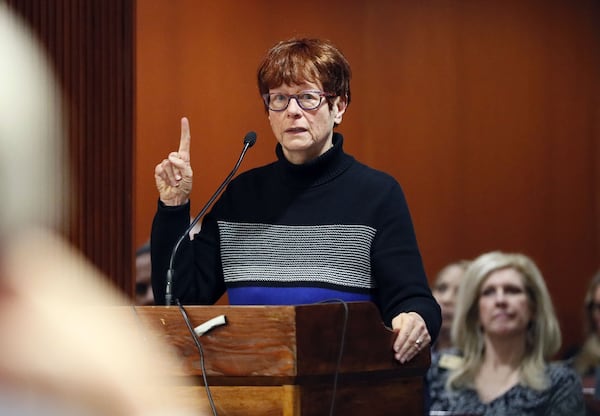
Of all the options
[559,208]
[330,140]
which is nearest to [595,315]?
[559,208]

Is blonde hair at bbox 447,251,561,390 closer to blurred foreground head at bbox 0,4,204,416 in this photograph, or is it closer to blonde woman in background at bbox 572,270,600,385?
blonde woman in background at bbox 572,270,600,385

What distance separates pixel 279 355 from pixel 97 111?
1979mm

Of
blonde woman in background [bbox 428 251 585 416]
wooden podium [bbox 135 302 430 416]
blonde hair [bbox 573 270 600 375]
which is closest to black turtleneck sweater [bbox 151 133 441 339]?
wooden podium [bbox 135 302 430 416]

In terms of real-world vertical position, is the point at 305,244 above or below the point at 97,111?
below

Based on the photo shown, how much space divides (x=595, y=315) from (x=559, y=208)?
0.85m

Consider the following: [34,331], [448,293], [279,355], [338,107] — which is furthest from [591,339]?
[34,331]

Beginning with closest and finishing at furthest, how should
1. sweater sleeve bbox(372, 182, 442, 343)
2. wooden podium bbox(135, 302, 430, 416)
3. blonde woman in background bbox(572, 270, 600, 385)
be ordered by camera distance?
wooden podium bbox(135, 302, 430, 416)
sweater sleeve bbox(372, 182, 442, 343)
blonde woman in background bbox(572, 270, 600, 385)

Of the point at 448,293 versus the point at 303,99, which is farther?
the point at 448,293

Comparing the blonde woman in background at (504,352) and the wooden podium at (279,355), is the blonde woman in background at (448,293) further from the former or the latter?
the wooden podium at (279,355)

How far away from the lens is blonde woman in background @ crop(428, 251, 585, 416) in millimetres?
3408

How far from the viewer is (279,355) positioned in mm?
1678

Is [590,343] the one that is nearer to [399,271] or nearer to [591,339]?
Result: [591,339]

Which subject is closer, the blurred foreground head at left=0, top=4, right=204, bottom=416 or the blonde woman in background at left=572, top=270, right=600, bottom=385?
the blurred foreground head at left=0, top=4, right=204, bottom=416

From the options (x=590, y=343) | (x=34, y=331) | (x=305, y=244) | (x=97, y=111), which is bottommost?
(x=590, y=343)
